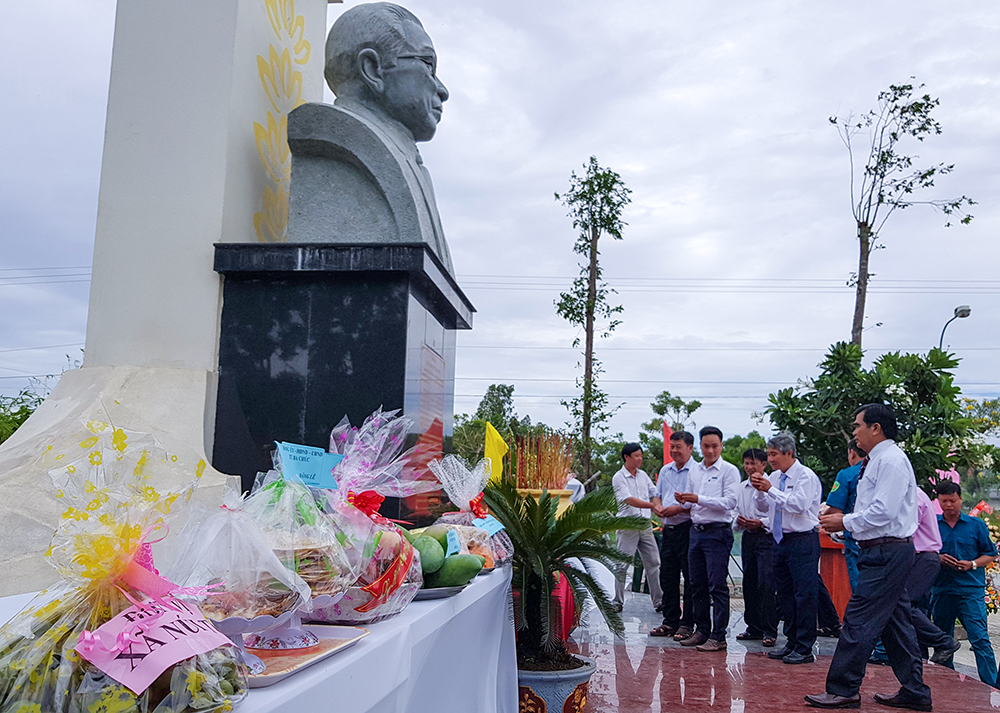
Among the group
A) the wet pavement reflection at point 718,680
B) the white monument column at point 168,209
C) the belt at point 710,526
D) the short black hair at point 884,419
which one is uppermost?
the white monument column at point 168,209

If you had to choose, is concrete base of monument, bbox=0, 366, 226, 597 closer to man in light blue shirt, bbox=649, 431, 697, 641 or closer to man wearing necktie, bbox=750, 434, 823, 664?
man in light blue shirt, bbox=649, 431, 697, 641

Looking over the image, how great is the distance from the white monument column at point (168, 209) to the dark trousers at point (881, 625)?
362 cm

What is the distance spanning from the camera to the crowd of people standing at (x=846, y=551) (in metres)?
4.16

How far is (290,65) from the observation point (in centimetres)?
527

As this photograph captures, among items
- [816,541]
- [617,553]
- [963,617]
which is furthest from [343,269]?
[963,617]

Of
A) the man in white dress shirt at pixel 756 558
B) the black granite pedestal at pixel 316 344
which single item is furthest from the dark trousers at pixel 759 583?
the black granite pedestal at pixel 316 344

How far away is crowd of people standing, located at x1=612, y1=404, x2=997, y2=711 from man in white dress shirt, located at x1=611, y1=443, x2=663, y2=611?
60 cm

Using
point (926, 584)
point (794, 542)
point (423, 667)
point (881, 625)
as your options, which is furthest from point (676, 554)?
point (423, 667)

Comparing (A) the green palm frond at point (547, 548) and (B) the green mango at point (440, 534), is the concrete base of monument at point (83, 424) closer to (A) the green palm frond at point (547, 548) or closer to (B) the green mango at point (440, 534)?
(A) the green palm frond at point (547, 548)

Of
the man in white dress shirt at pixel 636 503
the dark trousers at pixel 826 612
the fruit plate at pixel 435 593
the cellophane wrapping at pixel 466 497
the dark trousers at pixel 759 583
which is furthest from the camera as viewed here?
the man in white dress shirt at pixel 636 503

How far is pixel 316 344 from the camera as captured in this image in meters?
3.87

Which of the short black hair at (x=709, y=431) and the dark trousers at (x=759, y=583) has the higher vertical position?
the short black hair at (x=709, y=431)

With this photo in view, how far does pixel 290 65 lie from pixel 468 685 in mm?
4472

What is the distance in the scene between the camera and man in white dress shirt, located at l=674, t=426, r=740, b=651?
5527mm
